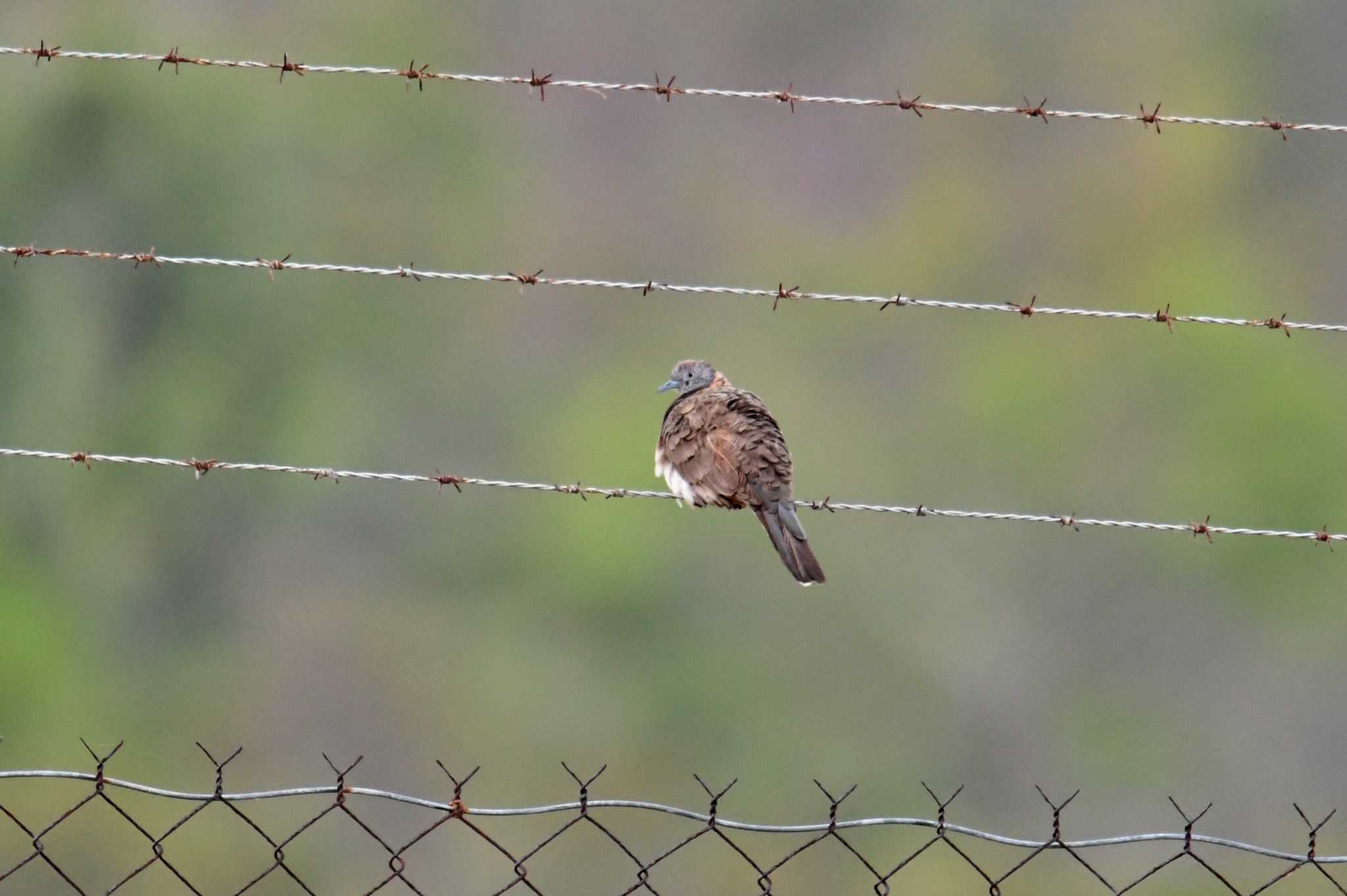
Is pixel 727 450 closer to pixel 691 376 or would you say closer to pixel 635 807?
pixel 691 376

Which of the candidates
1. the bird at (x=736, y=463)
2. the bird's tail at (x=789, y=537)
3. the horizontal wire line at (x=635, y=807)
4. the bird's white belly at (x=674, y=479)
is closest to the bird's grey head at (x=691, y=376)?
the bird at (x=736, y=463)

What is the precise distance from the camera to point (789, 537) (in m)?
7.44

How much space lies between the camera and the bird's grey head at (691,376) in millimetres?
9156

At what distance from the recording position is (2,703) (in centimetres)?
3481

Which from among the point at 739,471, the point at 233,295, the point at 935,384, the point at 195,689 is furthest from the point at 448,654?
the point at 739,471

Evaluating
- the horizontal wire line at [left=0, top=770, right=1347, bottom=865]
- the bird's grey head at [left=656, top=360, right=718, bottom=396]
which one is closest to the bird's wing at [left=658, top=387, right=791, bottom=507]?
the bird's grey head at [left=656, top=360, right=718, bottom=396]

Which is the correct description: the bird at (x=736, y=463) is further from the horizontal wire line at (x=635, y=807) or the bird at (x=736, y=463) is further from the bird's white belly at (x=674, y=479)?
the horizontal wire line at (x=635, y=807)

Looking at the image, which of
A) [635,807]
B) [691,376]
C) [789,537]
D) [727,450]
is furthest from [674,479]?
[635,807]

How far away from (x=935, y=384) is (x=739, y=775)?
37.0ft

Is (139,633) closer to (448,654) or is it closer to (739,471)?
(448,654)

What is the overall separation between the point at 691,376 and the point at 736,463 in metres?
1.69

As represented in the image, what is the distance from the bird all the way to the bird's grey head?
799 mm

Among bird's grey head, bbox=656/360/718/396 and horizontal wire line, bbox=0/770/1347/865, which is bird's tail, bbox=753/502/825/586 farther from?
horizontal wire line, bbox=0/770/1347/865

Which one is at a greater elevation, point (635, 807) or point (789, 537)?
point (789, 537)
